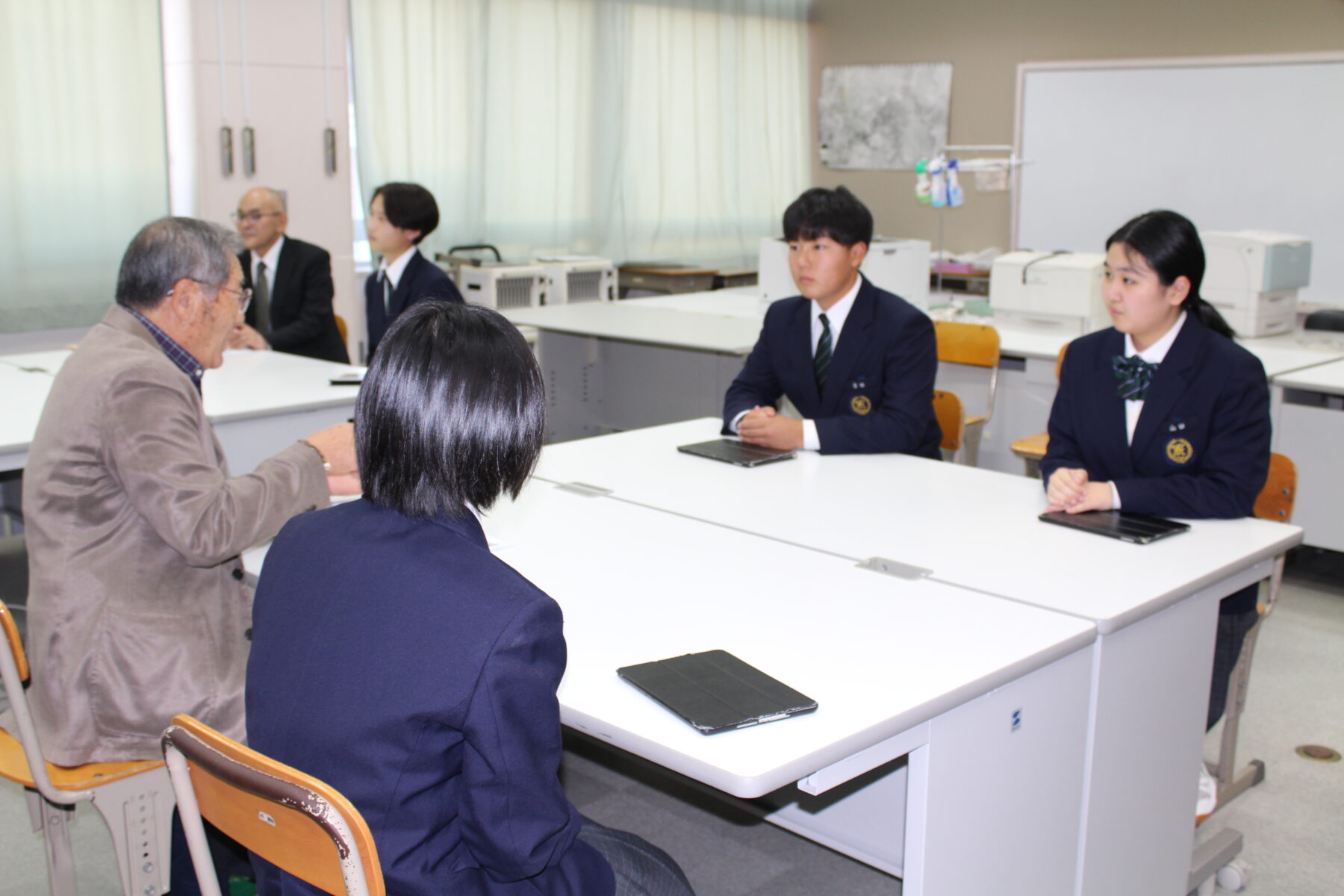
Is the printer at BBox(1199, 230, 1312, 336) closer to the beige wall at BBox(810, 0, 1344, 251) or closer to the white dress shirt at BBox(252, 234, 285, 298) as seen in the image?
the beige wall at BBox(810, 0, 1344, 251)

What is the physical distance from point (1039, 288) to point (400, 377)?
150 inches

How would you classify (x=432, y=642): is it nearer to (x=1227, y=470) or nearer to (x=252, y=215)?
(x=1227, y=470)

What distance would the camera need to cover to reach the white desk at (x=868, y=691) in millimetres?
1372

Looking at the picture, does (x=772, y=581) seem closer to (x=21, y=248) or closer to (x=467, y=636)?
(x=467, y=636)

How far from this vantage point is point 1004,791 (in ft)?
5.28

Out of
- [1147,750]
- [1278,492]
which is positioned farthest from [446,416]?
[1278,492]

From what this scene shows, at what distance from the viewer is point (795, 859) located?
95.3 inches

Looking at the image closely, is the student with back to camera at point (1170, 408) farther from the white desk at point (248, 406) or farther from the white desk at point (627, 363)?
the white desk at point (627, 363)

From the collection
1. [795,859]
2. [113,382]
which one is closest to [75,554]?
[113,382]

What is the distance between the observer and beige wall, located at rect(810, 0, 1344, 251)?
6125 mm

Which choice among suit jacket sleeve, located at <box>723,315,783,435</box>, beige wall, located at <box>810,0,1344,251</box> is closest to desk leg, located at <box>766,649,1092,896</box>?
suit jacket sleeve, located at <box>723,315,783,435</box>

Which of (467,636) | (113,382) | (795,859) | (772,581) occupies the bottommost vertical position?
(795,859)

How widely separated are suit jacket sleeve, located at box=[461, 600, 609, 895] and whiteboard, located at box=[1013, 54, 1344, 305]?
590cm

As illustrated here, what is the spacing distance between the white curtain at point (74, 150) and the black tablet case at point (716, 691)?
4272 mm
